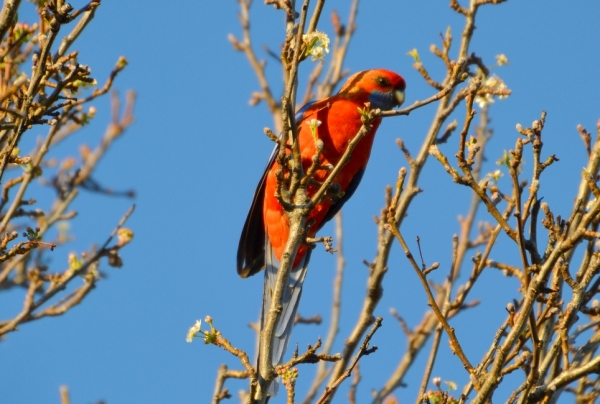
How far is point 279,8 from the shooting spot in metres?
2.87

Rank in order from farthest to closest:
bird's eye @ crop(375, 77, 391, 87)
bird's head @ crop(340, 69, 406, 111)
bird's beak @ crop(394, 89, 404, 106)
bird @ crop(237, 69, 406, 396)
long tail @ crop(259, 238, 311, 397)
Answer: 1. bird's beak @ crop(394, 89, 404, 106)
2. bird's eye @ crop(375, 77, 391, 87)
3. bird's head @ crop(340, 69, 406, 111)
4. bird @ crop(237, 69, 406, 396)
5. long tail @ crop(259, 238, 311, 397)

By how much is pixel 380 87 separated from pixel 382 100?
9cm

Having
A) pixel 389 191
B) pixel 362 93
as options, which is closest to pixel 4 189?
pixel 389 191

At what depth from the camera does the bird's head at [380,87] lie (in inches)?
193

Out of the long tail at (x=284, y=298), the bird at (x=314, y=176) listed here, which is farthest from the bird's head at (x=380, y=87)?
the long tail at (x=284, y=298)

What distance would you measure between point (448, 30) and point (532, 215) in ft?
6.92

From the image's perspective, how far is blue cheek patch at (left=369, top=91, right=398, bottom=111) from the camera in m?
4.93

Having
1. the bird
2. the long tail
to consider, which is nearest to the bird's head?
the bird

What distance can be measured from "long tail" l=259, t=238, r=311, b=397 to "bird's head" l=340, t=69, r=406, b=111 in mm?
1114

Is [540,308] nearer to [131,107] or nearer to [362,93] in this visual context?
[362,93]

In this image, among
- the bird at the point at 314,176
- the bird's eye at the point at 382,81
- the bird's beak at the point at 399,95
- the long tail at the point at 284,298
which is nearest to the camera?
the long tail at the point at 284,298

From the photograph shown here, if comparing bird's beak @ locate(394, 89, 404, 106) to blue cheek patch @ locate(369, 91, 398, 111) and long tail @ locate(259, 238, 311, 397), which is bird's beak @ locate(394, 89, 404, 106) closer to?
blue cheek patch @ locate(369, 91, 398, 111)

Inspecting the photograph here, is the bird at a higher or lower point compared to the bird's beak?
lower

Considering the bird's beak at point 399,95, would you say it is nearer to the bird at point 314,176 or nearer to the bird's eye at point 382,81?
the bird at point 314,176
